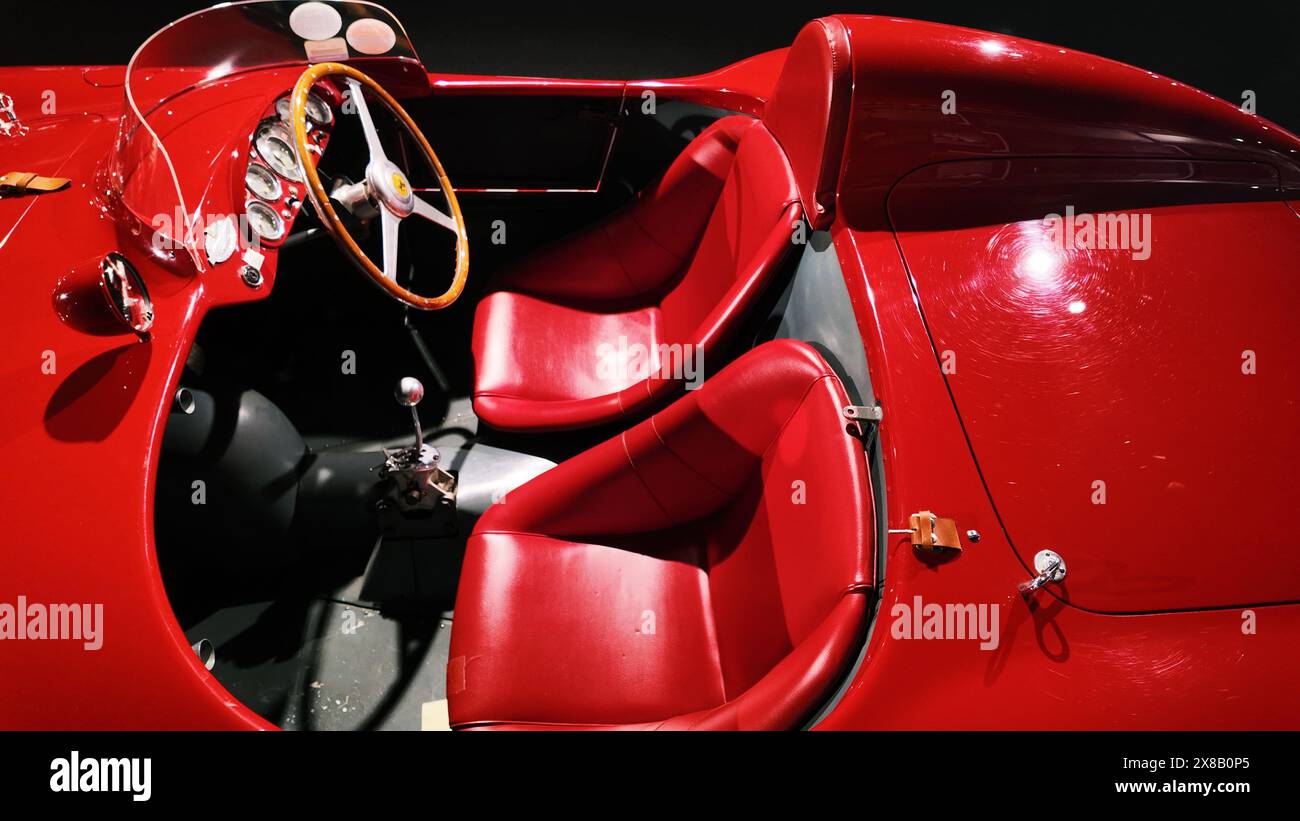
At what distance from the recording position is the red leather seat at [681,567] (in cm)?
127

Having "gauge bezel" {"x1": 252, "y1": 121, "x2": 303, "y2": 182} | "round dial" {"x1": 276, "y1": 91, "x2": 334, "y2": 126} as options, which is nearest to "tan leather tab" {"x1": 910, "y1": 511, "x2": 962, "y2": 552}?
"gauge bezel" {"x1": 252, "y1": 121, "x2": 303, "y2": 182}

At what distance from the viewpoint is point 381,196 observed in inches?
65.0

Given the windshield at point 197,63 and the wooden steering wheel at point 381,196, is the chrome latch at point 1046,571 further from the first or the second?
the windshield at point 197,63

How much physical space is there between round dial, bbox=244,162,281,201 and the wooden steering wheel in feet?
0.55

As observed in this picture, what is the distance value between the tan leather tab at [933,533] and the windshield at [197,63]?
159 centimetres

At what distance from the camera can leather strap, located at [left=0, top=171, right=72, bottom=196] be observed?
1612 millimetres

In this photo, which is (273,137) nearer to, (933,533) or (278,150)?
(278,150)
